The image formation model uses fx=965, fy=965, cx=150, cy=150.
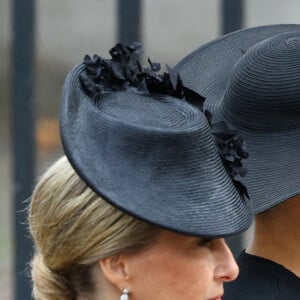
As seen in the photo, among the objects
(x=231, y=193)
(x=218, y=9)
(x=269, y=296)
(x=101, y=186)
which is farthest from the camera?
(x=218, y=9)

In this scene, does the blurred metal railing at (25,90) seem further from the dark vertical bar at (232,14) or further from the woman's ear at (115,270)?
the woman's ear at (115,270)

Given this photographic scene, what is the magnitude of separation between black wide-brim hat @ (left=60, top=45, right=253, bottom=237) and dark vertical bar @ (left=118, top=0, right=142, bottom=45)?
2.07 m

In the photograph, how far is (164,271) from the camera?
1.41 m

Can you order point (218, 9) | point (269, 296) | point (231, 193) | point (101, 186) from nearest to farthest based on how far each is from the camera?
point (101, 186) → point (231, 193) → point (269, 296) → point (218, 9)

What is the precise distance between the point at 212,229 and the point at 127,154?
0.52 ft

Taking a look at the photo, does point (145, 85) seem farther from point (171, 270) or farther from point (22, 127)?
point (22, 127)

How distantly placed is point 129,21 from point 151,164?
2.18 metres

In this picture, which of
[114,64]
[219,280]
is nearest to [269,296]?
[219,280]

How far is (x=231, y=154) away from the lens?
56.9 inches

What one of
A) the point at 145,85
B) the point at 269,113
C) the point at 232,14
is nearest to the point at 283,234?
the point at 269,113

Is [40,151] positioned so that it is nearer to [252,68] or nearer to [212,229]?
[252,68]

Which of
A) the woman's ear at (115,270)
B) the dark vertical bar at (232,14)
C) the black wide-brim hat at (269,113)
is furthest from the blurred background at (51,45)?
the woman's ear at (115,270)

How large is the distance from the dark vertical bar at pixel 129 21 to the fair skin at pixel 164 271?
2.10 m

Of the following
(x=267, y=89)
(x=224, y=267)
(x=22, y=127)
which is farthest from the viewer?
(x=22, y=127)
